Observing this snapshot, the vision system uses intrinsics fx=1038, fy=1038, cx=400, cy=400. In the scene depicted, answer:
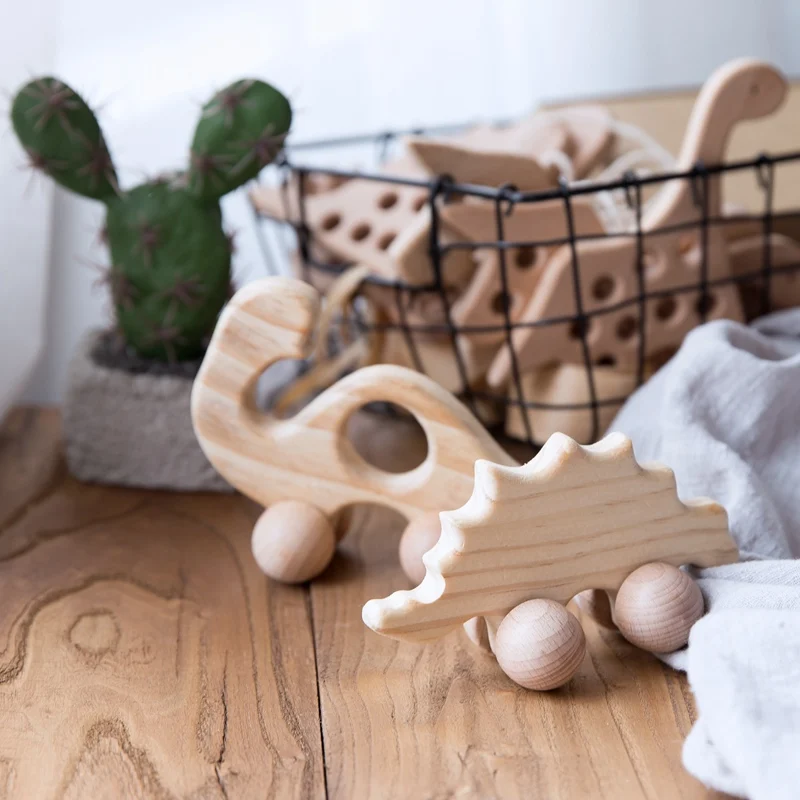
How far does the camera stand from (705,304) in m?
0.72

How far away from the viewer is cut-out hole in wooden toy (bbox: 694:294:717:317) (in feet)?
2.36

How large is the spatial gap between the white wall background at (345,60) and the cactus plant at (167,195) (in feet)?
0.75

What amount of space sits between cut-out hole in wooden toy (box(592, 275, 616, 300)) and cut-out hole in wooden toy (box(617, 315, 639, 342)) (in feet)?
→ 0.07

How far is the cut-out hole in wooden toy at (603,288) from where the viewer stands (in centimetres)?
70

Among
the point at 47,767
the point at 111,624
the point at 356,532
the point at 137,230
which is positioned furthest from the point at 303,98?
the point at 47,767

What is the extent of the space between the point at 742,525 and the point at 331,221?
1.36ft

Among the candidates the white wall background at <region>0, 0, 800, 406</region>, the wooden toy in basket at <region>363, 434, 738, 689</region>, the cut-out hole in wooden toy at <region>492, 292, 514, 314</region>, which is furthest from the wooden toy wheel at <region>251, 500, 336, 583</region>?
the white wall background at <region>0, 0, 800, 406</region>

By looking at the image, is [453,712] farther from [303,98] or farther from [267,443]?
[303,98]

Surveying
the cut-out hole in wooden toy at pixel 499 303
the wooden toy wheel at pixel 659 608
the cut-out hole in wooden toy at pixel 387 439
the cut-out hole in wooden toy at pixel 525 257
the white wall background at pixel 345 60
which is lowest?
the cut-out hole in wooden toy at pixel 387 439

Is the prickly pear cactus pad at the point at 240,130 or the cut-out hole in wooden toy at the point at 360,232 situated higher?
the prickly pear cactus pad at the point at 240,130

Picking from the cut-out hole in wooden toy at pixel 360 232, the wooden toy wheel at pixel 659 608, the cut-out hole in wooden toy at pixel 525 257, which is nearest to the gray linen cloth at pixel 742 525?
the wooden toy wheel at pixel 659 608

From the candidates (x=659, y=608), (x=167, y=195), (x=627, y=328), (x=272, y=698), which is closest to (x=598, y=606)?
(x=659, y=608)

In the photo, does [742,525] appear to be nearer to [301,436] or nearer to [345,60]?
[301,436]

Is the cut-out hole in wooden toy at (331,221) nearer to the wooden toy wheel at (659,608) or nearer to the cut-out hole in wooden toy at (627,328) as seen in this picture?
the cut-out hole in wooden toy at (627,328)
